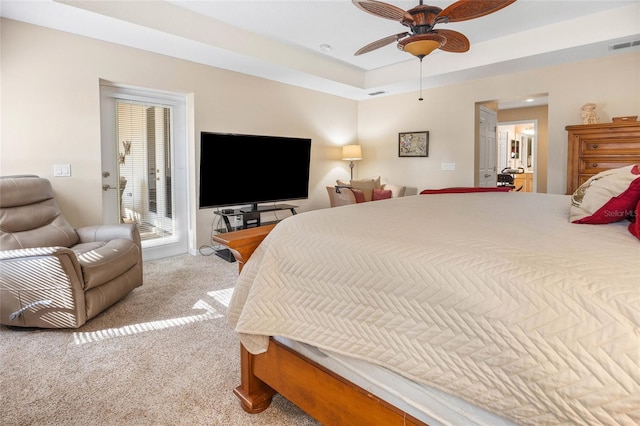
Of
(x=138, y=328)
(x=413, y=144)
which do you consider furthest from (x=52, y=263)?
(x=413, y=144)

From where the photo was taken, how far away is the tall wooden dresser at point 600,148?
354 cm

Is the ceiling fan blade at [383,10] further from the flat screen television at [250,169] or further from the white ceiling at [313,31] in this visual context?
the flat screen television at [250,169]

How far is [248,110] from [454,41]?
287cm

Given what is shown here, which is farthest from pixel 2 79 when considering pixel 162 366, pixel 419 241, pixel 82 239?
pixel 419 241

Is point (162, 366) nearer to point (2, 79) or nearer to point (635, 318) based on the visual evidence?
point (635, 318)

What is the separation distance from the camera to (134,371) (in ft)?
6.19

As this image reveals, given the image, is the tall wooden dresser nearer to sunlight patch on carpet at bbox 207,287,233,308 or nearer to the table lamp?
the table lamp

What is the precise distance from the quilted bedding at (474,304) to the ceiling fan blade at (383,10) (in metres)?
1.64

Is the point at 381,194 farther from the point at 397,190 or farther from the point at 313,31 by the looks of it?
the point at 313,31

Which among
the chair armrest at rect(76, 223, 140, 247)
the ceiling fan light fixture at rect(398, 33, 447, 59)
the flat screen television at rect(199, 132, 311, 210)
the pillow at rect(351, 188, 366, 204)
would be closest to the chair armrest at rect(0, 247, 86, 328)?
the chair armrest at rect(76, 223, 140, 247)

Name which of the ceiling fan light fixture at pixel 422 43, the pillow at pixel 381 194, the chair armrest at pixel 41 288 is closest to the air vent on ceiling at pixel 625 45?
the ceiling fan light fixture at pixel 422 43

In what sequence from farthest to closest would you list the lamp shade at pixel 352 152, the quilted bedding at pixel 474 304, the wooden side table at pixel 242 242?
1. the lamp shade at pixel 352 152
2. the wooden side table at pixel 242 242
3. the quilted bedding at pixel 474 304

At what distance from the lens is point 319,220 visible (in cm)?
149

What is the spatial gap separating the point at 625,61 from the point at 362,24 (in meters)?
3.09
